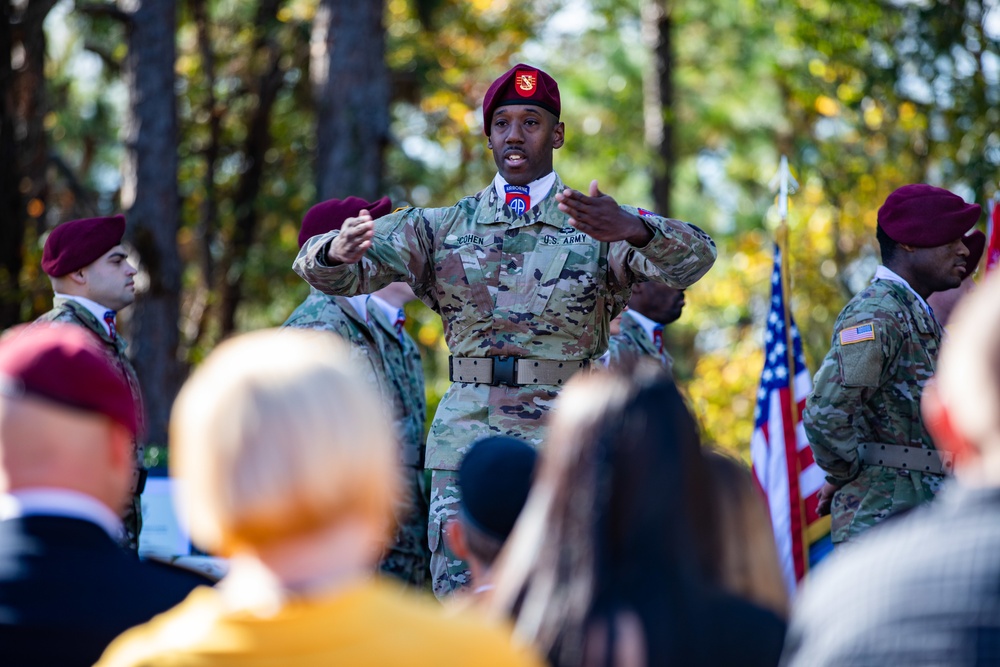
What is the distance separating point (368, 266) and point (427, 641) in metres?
3.54

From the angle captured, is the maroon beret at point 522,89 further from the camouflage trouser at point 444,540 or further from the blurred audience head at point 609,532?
the blurred audience head at point 609,532

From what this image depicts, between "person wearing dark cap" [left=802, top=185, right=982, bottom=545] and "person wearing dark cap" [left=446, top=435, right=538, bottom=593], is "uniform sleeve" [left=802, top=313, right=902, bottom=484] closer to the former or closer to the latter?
"person wearing dark cap" [left=802, top=185, right=982, bottom=545]

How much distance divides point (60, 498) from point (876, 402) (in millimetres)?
4142

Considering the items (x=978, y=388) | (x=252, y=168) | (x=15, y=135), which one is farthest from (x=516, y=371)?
(x=252, y=168)

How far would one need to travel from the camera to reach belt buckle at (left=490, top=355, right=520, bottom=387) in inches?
214

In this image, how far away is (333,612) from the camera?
1.96m

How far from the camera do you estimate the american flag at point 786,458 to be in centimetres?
756

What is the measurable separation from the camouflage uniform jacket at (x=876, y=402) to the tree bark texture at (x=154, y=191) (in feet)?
26.5

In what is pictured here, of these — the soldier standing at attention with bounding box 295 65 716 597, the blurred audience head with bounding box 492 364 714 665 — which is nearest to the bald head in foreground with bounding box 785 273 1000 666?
the blurred audience head with bounding box 492 364 714 665

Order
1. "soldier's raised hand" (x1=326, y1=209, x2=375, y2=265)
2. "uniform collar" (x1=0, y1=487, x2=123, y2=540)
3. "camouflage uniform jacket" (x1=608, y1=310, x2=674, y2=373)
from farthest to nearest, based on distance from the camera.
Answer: "camouflage uniform jacket" (x1=608, y1=310, x2=674, y2=373), "soldier's raised hand" (x1=326, y1=209, x2=375, y2=265), "uniform collar" (x1=0, y1=487, x2=123, y2=540)

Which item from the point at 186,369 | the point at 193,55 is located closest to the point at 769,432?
the point at 186,369

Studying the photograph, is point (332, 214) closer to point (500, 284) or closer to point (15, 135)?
point (500, 284)

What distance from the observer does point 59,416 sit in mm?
2436

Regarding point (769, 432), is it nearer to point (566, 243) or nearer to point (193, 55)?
point (566, 243)
